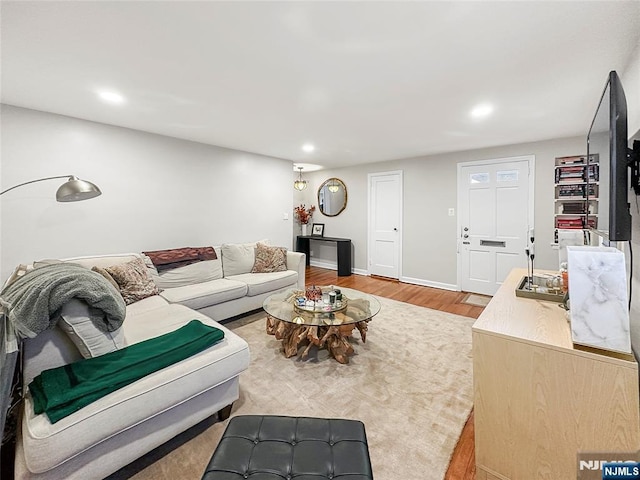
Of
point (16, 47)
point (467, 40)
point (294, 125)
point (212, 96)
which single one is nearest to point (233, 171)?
point (294, 125)

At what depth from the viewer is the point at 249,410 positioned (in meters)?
1.84

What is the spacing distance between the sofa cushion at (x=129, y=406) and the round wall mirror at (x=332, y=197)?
4.53 meters

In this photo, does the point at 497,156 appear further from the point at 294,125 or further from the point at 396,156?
the point at 294,125

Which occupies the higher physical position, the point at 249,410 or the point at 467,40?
the point at 467,40

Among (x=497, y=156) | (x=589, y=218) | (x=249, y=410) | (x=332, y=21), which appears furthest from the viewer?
(x=497, y=156)

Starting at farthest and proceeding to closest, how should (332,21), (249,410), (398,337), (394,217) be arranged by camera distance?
(394,217) → (398,337) → (249,410) → (332,21)

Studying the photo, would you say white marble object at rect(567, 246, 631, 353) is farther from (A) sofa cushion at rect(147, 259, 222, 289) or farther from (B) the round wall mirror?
(B) the round wall mirror

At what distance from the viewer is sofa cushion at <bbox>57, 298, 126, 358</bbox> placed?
1.39 metres

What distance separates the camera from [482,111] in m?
2.68

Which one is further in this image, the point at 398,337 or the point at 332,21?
the point at 398,337

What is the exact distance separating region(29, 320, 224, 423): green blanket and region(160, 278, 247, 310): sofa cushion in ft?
3.63

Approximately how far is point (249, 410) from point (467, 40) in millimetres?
2636

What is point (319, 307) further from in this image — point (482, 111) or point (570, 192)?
point (570, 192)

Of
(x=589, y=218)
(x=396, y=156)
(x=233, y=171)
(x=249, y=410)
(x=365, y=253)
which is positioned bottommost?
(x=249, y=410)
